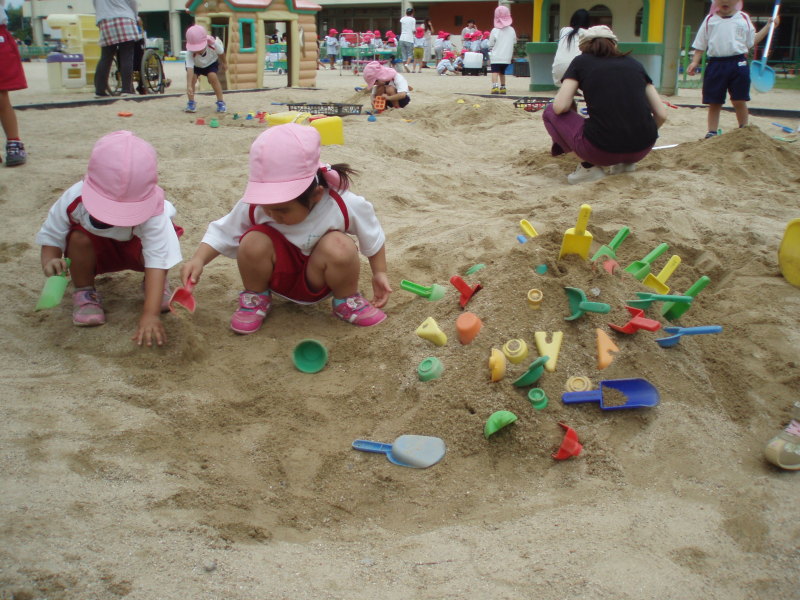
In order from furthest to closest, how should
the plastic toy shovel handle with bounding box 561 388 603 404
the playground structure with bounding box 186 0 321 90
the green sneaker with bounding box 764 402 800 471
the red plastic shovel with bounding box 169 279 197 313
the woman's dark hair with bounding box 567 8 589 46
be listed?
the playground structure with bounding box 186 0 321 90 → the woman's dark hair with bounding box 567 8 589 46 → the red plastic shovel with bounding box 169 279 197 313 → the plastic toy shovel handle with bounding box 561 388 603 404 → the green sneaker with bounding box 764 402 800 471

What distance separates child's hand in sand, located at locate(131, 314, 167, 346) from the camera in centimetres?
241

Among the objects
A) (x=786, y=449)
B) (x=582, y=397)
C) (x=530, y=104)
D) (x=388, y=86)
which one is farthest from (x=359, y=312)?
(x=530, y=104)

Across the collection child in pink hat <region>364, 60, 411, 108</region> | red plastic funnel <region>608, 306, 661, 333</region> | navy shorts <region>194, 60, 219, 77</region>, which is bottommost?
red plastic funnel <region>608, 306, 661, 333</region>

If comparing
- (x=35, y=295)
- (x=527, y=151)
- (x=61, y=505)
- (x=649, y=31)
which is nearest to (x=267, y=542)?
(x=61, y=505)

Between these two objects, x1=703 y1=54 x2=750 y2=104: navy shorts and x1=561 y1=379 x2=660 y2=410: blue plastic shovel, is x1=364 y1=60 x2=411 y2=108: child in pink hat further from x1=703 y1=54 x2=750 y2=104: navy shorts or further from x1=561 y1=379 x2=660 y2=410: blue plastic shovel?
x1=561 y1=379 x2=660 y2=410: blue plastic shovel

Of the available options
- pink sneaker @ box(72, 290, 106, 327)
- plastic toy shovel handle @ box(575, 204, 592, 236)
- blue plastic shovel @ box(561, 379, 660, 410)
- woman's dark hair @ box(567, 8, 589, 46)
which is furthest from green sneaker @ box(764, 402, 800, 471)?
woman's dark hair @ box(567, 8, 589, 46)

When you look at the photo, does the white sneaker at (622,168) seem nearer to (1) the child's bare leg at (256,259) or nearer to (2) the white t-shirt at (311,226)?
(2) the white t-shirt at (311,226)

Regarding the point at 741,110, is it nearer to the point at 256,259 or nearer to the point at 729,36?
the point at 729,36

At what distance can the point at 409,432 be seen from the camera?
1964mm

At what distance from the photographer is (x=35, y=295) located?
2.87 m

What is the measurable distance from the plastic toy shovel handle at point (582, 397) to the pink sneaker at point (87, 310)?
5.50 ft

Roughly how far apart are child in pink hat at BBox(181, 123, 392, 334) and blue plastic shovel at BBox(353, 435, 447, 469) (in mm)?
794

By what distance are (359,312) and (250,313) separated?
0.40 metres

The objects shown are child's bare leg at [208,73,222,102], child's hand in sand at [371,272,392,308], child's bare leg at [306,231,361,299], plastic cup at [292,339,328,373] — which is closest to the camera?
plastic cup at [292,339,328,373]
